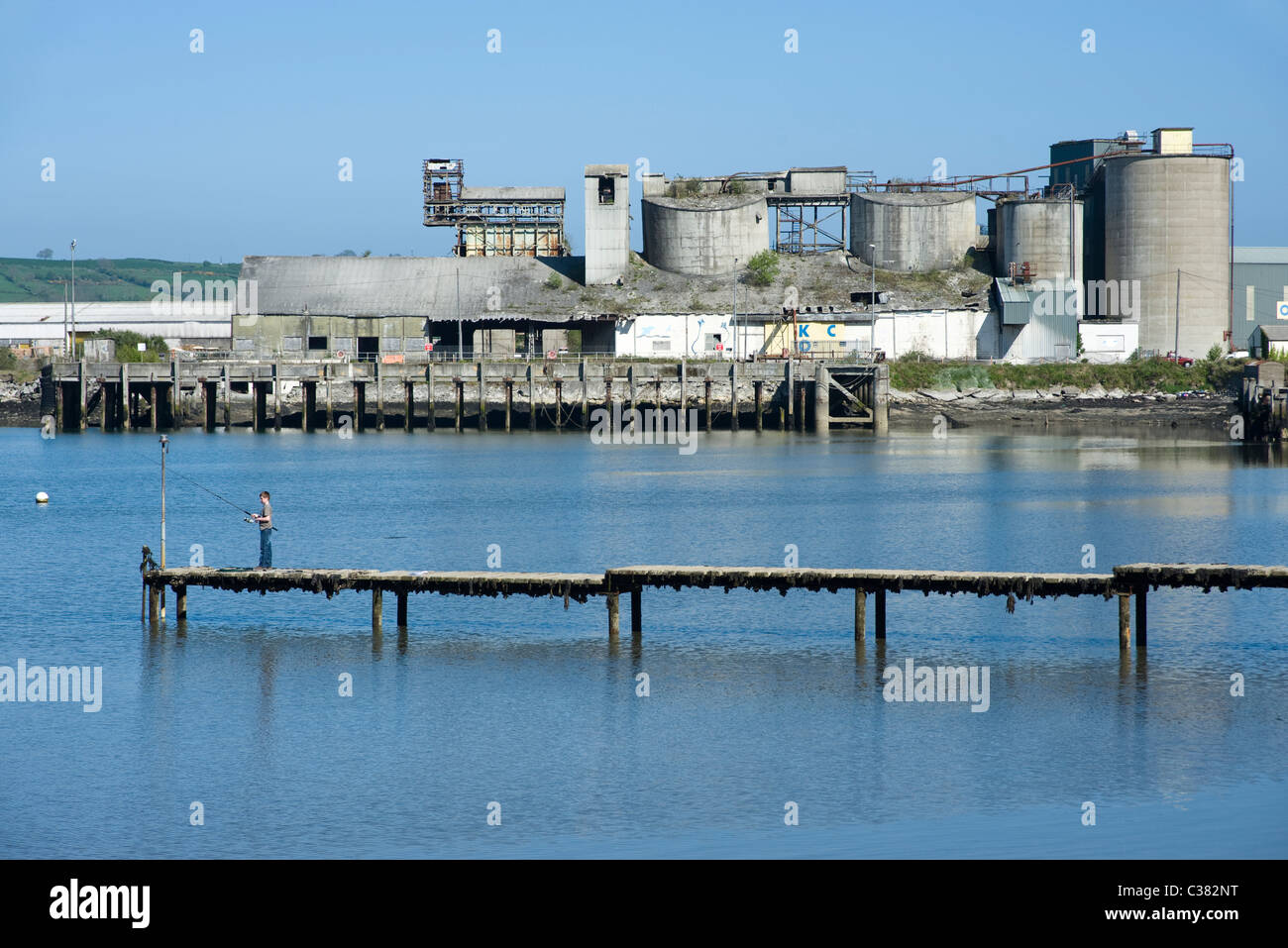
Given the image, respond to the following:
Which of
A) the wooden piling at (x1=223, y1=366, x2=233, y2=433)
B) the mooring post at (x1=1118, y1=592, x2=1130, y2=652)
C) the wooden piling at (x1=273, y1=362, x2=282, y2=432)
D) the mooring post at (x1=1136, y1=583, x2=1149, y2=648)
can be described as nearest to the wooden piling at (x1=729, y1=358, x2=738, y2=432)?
the wooden piling at (x1=273, y1=362, x2=282, y2=432)

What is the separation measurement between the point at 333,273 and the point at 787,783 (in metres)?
90.4

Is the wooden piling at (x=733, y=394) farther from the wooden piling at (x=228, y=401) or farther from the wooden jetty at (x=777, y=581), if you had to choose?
the wooden jetty at (x=777, y=581)

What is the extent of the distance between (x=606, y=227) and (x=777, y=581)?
257 feet

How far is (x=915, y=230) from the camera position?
340 feet

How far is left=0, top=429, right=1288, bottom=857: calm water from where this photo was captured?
58.6ft

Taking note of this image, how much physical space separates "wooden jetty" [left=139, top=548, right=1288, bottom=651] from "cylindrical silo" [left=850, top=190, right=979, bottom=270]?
78.5 m

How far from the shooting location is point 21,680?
84.4ft

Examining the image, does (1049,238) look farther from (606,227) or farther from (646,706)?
(646,706)

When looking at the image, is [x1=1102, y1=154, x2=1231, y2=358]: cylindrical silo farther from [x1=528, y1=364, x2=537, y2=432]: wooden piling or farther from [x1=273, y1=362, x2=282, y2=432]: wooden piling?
[x1=273, y1=362, x2=282, y2=432]: wooden piling

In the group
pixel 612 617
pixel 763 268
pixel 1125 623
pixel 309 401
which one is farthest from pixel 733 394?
pixel 1125 623
